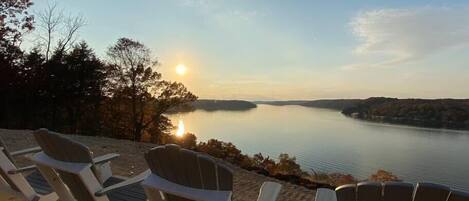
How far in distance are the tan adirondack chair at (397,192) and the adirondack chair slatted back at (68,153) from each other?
4.33 ft

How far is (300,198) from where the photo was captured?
23.1ft

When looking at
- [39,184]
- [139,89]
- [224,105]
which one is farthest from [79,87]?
[224,105]

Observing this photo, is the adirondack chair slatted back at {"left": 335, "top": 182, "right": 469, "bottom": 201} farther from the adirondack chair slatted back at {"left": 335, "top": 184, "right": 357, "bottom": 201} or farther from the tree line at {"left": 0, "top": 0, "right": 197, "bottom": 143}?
the tree line at {"left": 0, "top": 0, "right": 197, "bottom": 143}

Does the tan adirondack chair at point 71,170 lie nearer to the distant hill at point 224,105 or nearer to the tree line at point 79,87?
the tree line at point 79,87

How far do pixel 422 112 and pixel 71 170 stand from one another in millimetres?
67783

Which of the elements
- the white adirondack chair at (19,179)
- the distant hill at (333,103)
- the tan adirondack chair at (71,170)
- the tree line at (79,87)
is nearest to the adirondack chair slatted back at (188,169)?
the tan adirondack chair at (71,170)

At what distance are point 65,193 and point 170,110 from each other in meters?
22.9

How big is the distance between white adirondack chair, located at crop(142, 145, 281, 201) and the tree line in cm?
1848

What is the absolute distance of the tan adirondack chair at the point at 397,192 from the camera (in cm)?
147

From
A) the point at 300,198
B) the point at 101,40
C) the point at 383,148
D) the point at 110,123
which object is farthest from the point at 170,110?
the point at 383,148

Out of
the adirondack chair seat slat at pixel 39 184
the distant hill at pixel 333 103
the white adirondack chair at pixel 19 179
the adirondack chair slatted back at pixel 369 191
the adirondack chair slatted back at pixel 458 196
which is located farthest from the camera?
the distant hill at pixel 333 103

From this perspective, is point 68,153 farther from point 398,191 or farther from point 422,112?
point 422,112

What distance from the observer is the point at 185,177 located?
75.5 inches

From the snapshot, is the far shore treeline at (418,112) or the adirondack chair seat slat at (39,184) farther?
the far shore treeline at (418,112)
